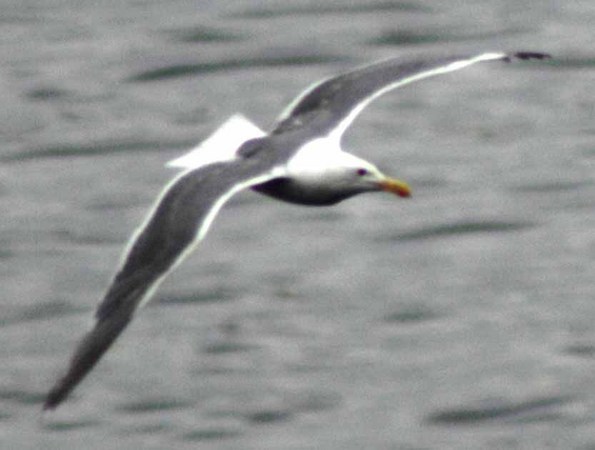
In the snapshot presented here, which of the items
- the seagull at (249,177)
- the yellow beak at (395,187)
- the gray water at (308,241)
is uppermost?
the seagull at (249,177)

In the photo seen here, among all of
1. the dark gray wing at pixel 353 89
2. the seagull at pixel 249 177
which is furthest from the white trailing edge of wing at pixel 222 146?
the dark gray wing at pixel 353 89

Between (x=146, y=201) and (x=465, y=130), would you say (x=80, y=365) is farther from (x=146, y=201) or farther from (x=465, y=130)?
(x=465, y=130)

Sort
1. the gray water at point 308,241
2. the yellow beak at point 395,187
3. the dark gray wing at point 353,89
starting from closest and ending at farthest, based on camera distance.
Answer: the yellow beak at point 395,187 → the dark gray wing at point 353,89 → the gray water at point 308,241

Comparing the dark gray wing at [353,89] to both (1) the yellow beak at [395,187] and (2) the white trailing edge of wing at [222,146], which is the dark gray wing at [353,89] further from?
(1) the yellow beak at [395,187]

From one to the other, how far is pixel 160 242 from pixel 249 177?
69 centimetres

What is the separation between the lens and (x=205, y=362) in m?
14.4

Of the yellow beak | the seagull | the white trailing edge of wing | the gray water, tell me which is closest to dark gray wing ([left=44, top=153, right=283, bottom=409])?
the seagull

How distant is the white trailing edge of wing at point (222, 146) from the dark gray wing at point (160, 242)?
0.57 feet

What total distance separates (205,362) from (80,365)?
394cm

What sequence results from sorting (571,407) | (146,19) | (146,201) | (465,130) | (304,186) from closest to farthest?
(304,186)
(571,407)
(146,201)
(465,130)
(146,19)

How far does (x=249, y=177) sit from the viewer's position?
11719mm

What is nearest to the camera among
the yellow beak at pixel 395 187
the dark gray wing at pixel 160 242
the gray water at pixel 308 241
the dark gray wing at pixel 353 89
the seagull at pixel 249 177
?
the dark gray wing at pixel 160 242

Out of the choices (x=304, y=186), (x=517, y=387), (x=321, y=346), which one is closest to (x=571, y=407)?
(x=517, y=387)

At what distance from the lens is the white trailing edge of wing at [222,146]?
1217 centimetres
